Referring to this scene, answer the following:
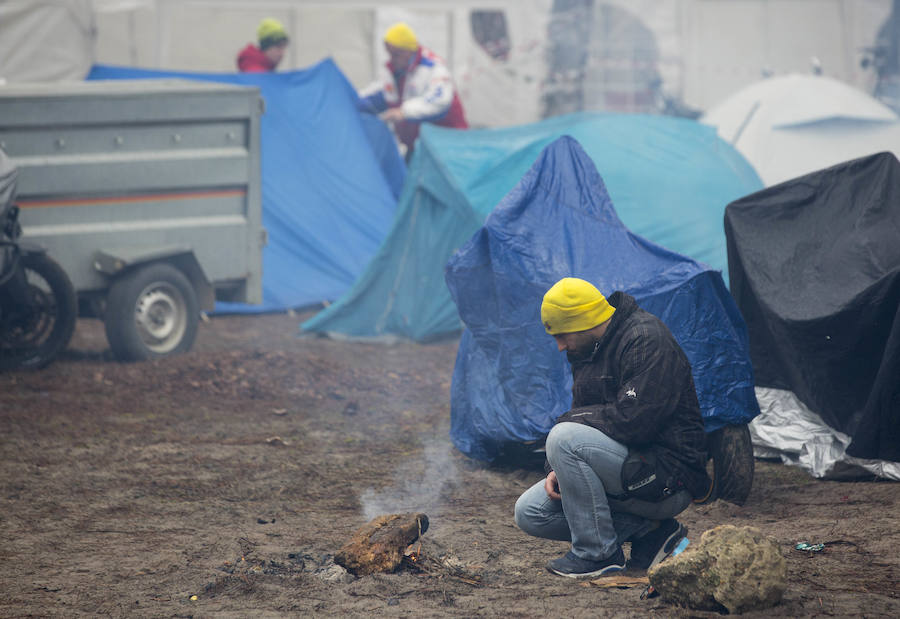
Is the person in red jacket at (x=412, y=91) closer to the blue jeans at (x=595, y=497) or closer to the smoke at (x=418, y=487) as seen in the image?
the smoke at (x=418, y=487)

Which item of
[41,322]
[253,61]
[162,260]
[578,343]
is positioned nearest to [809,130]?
[253,61]

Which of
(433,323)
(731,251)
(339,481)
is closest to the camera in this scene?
(339,481)

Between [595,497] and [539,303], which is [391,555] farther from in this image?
[539,303]

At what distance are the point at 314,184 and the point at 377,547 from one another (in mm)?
6769

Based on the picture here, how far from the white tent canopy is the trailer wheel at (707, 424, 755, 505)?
4.95 metres

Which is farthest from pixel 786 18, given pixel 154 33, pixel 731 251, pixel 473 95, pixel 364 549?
pixel 364 549

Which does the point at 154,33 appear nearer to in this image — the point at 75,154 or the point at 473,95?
the point at 473,95

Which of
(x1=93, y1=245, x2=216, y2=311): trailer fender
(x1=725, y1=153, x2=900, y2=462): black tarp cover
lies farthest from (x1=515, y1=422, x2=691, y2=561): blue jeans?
(x1=93, y1=245, x2=216, y2=311): trailer fender

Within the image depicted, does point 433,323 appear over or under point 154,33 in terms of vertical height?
under

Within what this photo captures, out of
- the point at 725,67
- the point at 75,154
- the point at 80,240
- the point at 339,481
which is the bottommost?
the point at 339,481

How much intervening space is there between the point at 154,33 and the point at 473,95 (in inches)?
192

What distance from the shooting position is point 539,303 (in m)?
5.45

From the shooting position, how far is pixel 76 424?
20.8 feet

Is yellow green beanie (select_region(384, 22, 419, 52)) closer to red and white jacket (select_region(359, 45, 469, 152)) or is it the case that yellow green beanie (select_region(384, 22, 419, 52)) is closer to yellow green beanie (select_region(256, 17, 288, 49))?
red and white jacket (select_region(359, 45, 469, 152))
